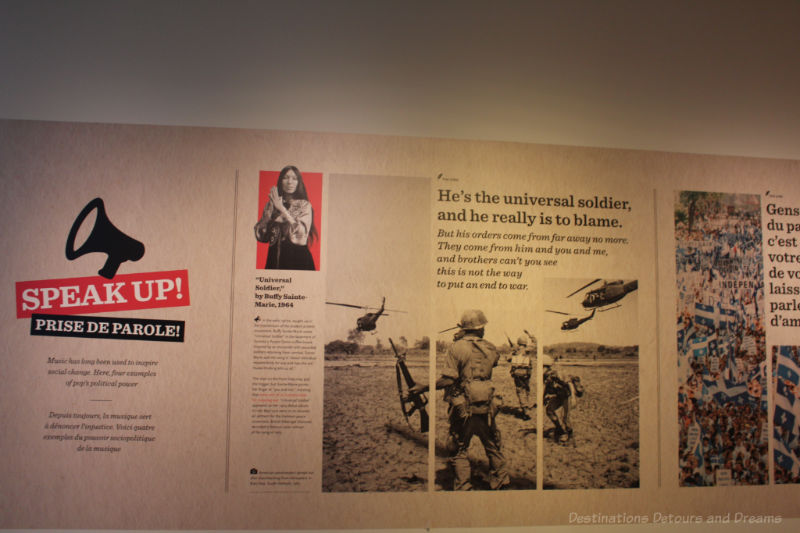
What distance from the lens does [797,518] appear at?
86.8 inches

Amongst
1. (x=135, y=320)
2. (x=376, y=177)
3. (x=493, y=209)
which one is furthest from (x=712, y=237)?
(x=135, y=320)

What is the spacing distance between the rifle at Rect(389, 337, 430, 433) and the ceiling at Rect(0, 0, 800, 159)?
1.06 meters

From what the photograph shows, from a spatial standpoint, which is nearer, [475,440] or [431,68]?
[475,440]

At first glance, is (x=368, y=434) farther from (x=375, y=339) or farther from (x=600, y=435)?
(x=600, y=435)

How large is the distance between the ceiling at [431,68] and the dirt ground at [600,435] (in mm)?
1103

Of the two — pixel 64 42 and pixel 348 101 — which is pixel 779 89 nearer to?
pixel 348 101

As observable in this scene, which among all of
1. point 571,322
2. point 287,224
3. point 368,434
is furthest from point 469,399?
point 287,224

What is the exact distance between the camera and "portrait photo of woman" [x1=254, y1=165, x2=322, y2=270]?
81.6 inches

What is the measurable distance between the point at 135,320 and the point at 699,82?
9.54 feet

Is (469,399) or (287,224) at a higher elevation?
(287,224)

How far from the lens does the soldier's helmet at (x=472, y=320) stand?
2.11 meters

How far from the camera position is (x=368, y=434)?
2.06 m

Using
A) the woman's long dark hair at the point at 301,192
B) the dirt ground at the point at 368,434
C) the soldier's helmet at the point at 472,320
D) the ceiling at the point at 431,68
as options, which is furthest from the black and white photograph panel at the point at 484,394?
the ceiling at the point at 431,68

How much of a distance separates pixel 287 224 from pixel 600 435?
5.65ft
